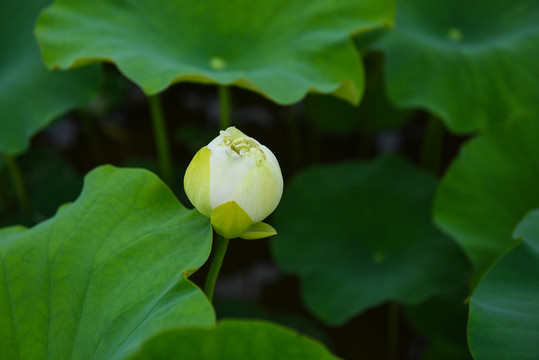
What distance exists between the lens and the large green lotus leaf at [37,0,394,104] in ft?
3.93

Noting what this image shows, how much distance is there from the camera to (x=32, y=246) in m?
0.81

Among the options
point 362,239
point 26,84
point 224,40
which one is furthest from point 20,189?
point 362,239

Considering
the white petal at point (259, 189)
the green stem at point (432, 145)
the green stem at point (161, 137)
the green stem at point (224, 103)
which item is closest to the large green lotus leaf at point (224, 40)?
the green stem at point (224, 103)

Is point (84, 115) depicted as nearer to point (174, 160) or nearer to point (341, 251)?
point (174, 160)

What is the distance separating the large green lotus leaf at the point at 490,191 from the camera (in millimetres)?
1273

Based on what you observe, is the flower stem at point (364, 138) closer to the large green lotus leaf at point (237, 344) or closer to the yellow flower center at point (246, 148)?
the yellow flower center at point (246, 148)

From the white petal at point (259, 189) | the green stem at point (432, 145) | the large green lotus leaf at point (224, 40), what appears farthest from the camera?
the green stem at point (432, 145)

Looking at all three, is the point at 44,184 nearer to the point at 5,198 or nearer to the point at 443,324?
the point at 5,198

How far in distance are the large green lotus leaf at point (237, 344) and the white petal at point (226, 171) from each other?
182 mm

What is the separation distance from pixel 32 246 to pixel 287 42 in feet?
2.52

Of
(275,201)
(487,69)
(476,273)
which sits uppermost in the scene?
(275,201)

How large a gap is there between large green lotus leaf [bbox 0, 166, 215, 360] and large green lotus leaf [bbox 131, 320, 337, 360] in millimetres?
80

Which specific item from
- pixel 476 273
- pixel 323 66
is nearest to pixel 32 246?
pixel 323 66

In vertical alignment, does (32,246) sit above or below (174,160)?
above
